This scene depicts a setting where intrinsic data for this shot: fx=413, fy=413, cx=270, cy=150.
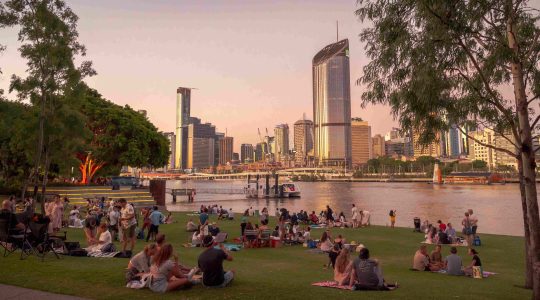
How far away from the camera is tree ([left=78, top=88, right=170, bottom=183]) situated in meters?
54.4

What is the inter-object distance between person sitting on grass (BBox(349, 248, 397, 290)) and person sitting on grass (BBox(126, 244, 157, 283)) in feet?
17.3

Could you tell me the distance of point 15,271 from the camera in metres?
11.2

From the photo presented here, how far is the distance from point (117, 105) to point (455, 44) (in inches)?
2199

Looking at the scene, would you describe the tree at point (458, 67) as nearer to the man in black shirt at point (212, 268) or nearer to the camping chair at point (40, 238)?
the man in black shirt at point (212, 268)

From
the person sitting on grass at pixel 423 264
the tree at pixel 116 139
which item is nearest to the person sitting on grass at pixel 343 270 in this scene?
the person sitting on grass at pixel 423 264

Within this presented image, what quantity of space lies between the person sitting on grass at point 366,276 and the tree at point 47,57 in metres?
17.7

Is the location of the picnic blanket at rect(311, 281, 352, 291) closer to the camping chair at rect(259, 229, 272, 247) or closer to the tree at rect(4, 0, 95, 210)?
the camping chair at rect(259, 229, 272, 247)

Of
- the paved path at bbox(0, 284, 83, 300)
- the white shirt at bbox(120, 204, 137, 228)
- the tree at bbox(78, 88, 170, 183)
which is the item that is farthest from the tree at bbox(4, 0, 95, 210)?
the tree at bbox(78, 88, 170, 183)

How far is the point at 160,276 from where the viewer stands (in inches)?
383

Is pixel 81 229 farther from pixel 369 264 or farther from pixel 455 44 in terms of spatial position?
pixel 455 44

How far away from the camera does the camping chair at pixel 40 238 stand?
1288 cm

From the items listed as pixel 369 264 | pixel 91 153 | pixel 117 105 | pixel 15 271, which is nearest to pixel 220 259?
pixel 369 264

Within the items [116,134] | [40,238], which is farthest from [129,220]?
[116,134]

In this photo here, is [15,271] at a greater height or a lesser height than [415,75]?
lesser
